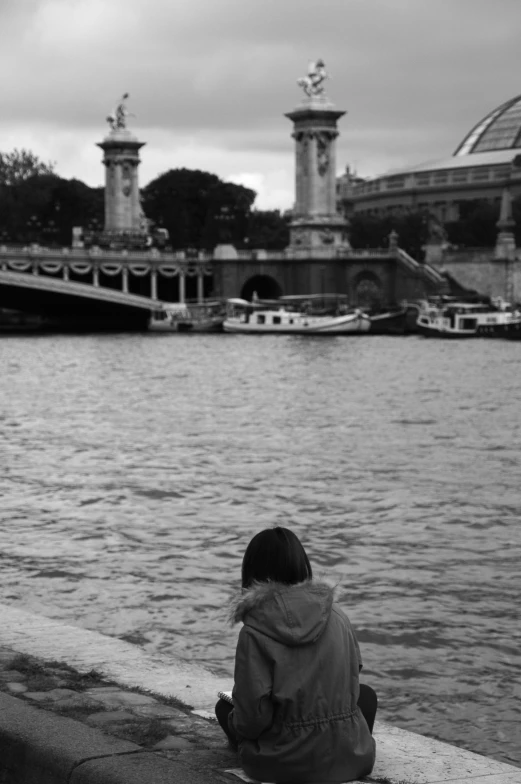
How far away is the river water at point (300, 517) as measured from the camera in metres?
9.06

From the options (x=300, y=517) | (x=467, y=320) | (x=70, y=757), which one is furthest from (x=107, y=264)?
(x=70, y=757)

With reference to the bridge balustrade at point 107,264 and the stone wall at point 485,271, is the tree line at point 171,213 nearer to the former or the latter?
the bridge balustrade at point 107,264

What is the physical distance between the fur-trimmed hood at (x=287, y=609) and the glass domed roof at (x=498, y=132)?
388ft

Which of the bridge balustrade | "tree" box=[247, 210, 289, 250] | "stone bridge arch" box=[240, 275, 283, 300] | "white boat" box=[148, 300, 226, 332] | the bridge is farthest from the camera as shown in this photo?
"tree" box=[247, 210, 289, 250]

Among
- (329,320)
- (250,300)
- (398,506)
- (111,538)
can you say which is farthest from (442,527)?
(250,300)

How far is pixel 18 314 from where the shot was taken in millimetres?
87562

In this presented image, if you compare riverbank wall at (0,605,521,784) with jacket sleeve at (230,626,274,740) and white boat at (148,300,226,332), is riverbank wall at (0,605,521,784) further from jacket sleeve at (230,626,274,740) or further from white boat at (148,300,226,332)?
white boat at (148,300,226,332)

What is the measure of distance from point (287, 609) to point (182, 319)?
232 feet

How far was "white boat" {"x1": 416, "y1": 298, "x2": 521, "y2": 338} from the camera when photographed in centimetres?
6469

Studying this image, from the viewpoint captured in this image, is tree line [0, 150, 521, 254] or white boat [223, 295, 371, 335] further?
tree line [0, 150, 521, 254]

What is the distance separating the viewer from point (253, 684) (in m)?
4.82

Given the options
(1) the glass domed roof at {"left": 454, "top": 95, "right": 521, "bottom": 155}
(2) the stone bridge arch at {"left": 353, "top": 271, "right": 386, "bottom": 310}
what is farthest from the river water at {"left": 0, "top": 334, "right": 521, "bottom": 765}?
(1) the glass domed roof at {"left": 454, "top": 95, "right": 521, "bottom": 155}

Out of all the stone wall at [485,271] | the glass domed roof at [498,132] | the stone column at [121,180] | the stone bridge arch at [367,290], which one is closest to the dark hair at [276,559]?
the stone bridge arch at [367,290]

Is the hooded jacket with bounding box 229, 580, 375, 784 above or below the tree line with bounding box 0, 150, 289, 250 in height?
below
